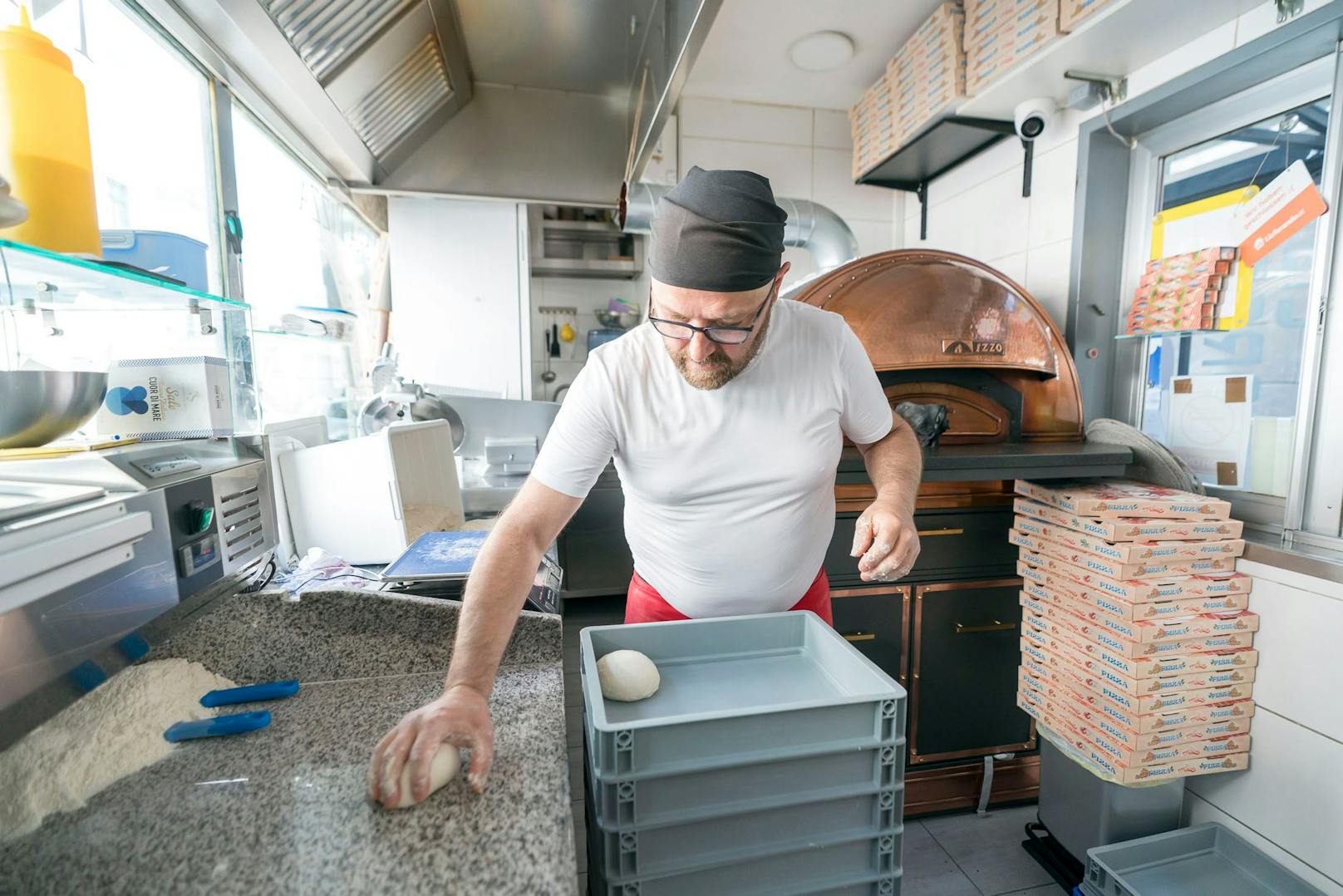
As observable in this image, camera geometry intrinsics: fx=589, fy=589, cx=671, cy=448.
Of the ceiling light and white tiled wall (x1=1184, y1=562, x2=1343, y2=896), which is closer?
white tiled wall (x1=1184, y1=562, x2=1343, y2=896)

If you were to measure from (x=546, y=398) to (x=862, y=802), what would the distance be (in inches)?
125

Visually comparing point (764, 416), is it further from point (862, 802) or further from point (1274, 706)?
point (1274, 706)

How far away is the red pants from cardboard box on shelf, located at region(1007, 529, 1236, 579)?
0.81 m

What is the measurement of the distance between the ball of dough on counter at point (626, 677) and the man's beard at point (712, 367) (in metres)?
0.51

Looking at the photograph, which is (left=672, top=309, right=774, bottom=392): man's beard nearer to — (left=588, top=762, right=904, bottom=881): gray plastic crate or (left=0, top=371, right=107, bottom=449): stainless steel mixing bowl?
Answer: (left=588, top=762, right=904, bottom=881): gray plastic crate

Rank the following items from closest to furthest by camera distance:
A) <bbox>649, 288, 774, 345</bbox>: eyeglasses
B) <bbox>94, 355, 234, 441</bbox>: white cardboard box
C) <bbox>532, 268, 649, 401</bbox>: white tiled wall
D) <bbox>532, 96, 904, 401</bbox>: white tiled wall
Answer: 1. <bbox>94, 355, 234, 441</bbox>: white cardboard box
2. <bbox>649, 288, 774, 345</bbox>: eyeglasses
3. <bbox>532, 96, 904, 401</bbox>: white tiled wall
4. <bbox>532, 268, 649, 401</bbox>: white tiled wall

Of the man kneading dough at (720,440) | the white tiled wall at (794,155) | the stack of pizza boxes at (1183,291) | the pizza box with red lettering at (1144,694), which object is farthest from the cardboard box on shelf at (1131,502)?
the white tiled wall at (794,155)

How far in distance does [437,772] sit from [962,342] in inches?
77.6

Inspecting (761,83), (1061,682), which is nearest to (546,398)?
(761,83)

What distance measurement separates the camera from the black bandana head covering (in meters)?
0.96

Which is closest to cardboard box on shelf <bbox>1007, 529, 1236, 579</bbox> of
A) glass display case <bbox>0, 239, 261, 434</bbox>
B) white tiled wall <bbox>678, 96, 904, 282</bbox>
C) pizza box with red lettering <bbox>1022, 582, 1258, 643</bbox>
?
pizza box with red lettering <bbox>1022, 582, 1258, 643</bbox>

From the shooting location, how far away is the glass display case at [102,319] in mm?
729

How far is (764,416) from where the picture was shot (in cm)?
114

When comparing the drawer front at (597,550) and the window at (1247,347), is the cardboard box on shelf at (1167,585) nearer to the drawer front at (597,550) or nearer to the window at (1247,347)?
the window at (1247,347)
